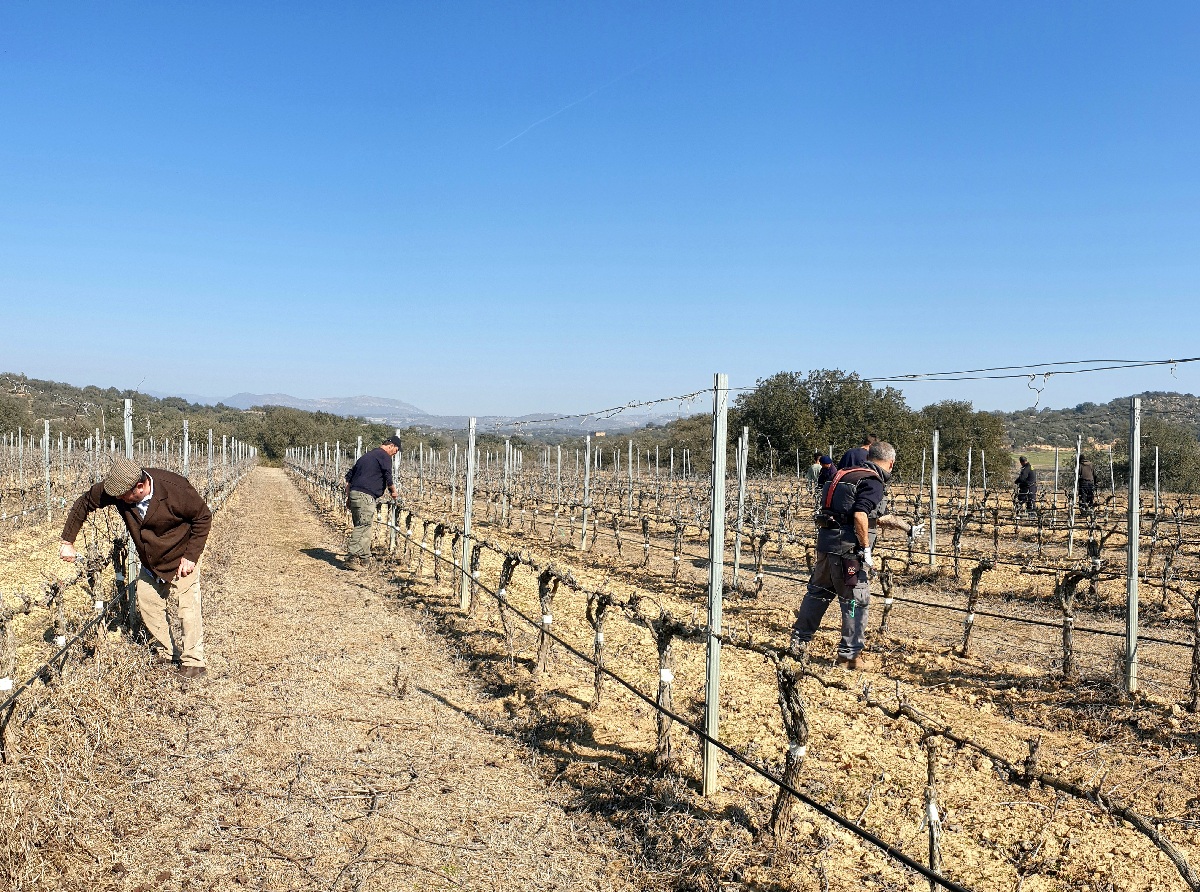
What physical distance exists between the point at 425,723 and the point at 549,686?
88 cm

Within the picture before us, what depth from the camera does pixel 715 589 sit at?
3588 millimetres

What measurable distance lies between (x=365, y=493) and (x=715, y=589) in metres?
6.88

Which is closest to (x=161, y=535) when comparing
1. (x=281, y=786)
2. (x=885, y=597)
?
(x=281, y=786)

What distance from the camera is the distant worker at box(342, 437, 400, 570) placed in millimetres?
9570

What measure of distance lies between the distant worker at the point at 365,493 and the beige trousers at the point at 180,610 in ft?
14.5

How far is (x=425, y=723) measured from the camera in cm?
450

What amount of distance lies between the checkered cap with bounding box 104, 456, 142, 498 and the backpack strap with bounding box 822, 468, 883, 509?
14.9 ft

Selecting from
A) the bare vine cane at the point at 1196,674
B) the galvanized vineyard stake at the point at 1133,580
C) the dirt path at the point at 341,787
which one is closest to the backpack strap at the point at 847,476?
the galvanized vineyard stake at the point at 1133,580

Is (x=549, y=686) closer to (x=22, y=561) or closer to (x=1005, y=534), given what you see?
(x=22, y=561)

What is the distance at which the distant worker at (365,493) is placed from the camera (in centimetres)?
957

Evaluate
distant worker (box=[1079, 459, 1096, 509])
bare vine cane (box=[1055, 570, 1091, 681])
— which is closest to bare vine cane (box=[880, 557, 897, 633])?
bare vine cane (box=[1055, 570, 1091, 681])

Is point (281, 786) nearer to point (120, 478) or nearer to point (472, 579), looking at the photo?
point (120, 478)

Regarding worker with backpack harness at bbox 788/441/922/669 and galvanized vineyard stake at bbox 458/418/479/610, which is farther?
galvanized vineyard stake at bbox 458/418/479/610

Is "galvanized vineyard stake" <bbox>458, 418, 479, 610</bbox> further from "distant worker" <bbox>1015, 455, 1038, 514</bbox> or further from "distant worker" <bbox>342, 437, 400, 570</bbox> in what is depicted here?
"distant worker" <bbox>1015, 455, 1038, 514</bbox>
